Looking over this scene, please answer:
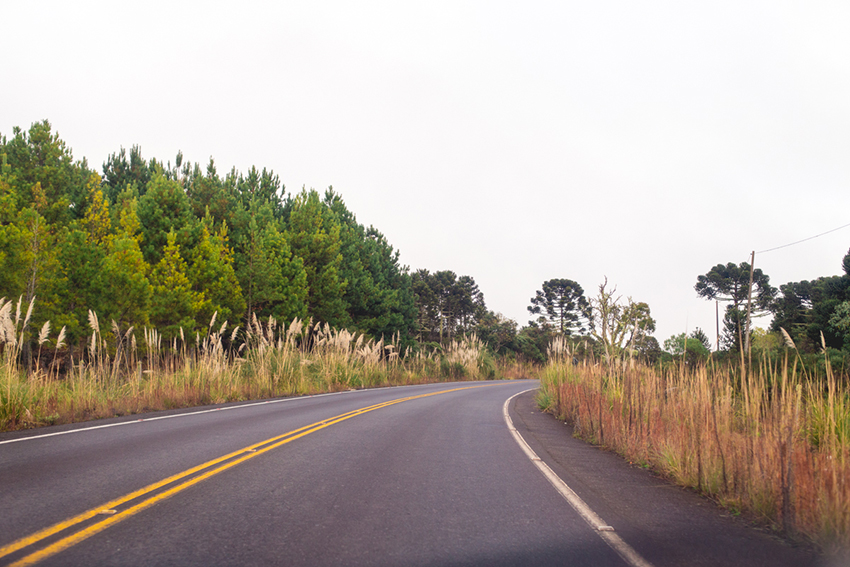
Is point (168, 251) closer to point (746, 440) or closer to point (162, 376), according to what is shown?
point (162, 376)

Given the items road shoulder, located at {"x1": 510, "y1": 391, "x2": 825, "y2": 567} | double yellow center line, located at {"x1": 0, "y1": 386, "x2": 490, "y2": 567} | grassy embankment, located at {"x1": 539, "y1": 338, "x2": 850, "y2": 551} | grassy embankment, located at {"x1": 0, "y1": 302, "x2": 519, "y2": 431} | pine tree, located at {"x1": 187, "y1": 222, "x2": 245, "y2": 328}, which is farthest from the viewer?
pine tree, located at {"x1": 187, "y1": 222, "x2": 245, "y2": 328}

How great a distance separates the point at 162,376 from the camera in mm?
15609

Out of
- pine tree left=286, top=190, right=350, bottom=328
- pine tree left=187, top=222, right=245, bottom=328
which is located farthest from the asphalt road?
pine tree left=286, top=190, right=350, bottom=328

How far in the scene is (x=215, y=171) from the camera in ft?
128

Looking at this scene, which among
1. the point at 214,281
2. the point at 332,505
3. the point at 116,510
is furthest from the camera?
the point at 214,281

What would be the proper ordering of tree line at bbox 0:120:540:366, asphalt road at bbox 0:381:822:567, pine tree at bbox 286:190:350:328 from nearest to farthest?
asphalt road at bbox 0:381:822:567, tree line at bbox 0:120:540:366, pine tree at bbox 286:190:350:328

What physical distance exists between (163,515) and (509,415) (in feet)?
34.2

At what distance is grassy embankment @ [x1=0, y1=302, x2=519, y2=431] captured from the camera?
10625mm

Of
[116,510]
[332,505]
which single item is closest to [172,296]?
[116,510]

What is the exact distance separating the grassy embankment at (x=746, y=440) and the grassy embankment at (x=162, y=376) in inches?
392

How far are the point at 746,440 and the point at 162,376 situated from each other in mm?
14567

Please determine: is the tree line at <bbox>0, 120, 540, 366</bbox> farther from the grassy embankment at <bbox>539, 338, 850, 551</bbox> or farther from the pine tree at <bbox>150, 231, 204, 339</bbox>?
the grassy embankment at <bbox>539, 338, 850, 551</bbox>

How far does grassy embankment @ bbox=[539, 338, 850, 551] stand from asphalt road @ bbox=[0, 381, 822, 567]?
331mm

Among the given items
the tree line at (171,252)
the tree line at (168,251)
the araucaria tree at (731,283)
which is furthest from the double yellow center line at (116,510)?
the araucaria tree at (731,283)
